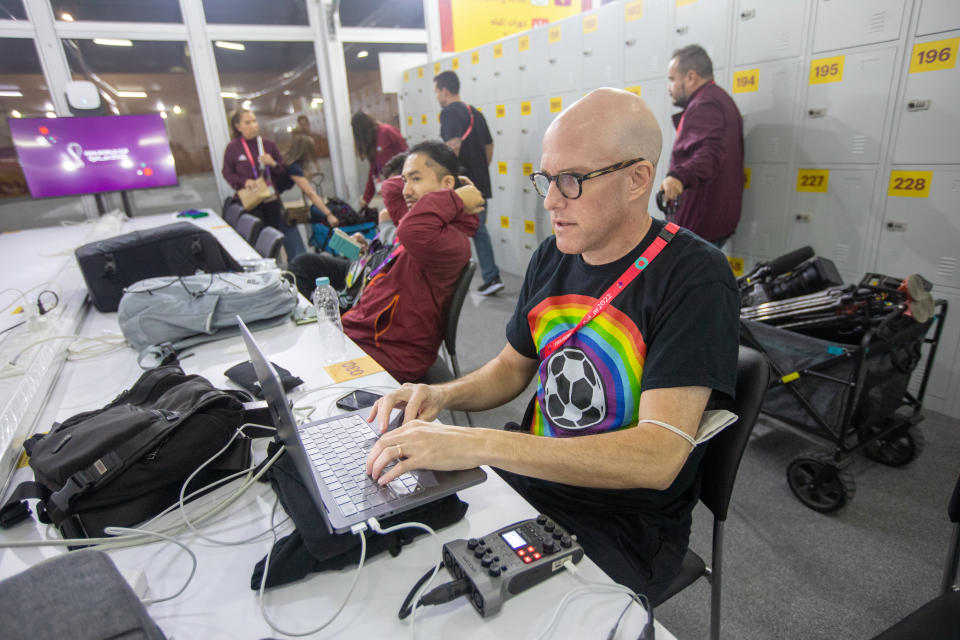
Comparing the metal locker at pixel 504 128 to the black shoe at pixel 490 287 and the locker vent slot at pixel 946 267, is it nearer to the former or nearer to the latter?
the black shoe at pixel 490 287

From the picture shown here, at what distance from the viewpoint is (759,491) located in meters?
1.96

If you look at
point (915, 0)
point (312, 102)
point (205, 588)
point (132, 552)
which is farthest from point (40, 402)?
point (312, 102)

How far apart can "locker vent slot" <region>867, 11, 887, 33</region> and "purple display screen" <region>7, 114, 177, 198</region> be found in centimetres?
548

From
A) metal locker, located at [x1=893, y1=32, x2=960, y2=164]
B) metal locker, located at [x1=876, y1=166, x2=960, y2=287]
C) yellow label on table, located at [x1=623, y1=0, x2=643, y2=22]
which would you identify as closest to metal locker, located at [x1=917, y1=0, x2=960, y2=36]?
metal locker, located at [x1=893, y1=32, x2=960, y2=164]

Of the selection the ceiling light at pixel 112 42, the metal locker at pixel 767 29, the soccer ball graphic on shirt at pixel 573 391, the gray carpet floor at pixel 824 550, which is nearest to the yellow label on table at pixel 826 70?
the metal locker at pixel 767 29

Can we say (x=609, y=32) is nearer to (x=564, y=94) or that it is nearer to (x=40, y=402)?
(x=564, y=94)

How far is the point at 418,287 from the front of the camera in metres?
1.94

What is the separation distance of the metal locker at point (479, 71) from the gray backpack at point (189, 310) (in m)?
3.56

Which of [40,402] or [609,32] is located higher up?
[609,32]

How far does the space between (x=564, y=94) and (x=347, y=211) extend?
245cm

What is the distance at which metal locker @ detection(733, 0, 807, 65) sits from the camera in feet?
8.30

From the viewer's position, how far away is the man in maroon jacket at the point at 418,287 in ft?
6.12

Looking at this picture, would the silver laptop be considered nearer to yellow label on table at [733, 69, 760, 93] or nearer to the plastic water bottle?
the plastic water bottle

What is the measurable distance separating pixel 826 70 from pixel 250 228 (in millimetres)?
3299
